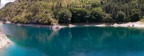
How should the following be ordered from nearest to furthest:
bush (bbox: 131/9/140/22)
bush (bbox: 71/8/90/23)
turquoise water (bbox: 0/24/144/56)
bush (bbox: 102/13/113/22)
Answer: turquoise water (bbox: 0/24/144/56) → bush (bbox: 131/9/140/22) → bush (bbox: 102/13/113/22) → bush (bbox: 71/8/90/23)

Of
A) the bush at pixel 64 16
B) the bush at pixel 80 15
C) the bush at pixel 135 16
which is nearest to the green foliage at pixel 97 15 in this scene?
the bush at pixel 80 15

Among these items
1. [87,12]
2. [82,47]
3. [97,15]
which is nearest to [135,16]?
[97,15]

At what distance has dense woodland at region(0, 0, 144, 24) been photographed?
134750mm

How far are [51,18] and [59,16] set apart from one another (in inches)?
141

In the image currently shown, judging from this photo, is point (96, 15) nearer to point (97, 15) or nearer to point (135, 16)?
point (97, 15)

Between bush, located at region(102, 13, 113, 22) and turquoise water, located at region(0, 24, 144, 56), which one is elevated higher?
turquoise water, located at region(0, 24, 144, 56)

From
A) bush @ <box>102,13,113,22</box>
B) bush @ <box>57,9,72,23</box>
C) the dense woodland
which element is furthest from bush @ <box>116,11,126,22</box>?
bush @ <box>57,9,72,23</box>

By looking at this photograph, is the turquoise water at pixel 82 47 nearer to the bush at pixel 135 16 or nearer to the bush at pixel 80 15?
the bush at pixel 135 16

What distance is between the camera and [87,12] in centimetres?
13788

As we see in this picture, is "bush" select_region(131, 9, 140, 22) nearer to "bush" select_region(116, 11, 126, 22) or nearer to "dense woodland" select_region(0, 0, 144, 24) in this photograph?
"dense woodland" select_region(0, 0, 144, 24)

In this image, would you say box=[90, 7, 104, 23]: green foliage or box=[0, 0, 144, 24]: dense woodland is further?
box=[90, 7, 104, 23]: green foliage

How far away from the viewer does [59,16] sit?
138 m

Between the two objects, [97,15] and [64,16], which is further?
[64,16]

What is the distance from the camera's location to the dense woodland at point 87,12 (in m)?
135
